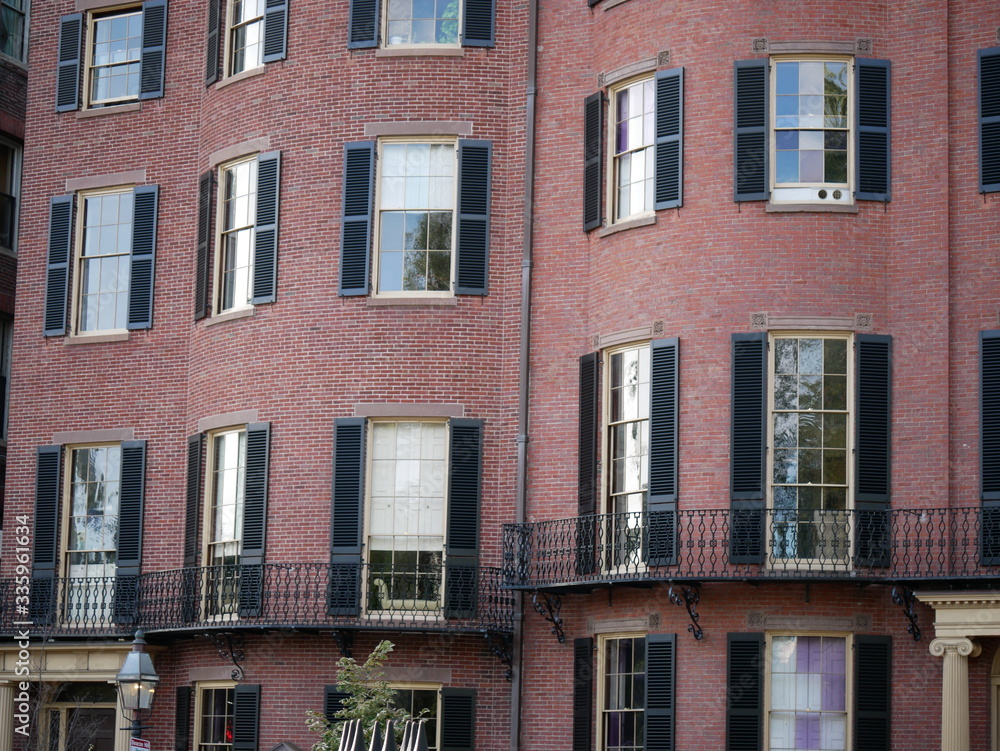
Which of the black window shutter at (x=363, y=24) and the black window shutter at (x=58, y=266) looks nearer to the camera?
the black window shutter at (x=363, y=24)

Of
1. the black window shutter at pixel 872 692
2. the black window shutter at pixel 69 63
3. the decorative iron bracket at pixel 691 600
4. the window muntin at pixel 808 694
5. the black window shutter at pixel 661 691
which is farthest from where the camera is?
the black window shutter at pixel 69 63

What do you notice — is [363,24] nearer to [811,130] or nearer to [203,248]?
[203,248]

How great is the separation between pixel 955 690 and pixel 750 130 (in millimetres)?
8222

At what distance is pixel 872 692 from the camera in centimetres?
2356

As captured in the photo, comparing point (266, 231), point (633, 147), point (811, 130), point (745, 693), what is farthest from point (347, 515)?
point (811, 130)

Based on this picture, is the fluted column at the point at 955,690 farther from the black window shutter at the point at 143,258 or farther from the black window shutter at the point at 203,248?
the black window shutter at the point at 143,258

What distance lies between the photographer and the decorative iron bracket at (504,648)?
2619 centimetres

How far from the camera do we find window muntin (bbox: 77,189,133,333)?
30766mm

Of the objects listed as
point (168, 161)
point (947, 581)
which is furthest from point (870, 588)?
point (168, 161)

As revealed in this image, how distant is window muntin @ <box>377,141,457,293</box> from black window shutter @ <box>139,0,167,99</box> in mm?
5326

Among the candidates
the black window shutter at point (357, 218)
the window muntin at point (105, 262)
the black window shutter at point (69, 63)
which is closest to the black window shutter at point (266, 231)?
the black window shutter at point (357, 218)

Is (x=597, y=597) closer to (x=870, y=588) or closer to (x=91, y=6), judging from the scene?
(x=870, y=588)

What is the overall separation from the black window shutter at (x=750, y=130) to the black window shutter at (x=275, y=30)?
308 inches

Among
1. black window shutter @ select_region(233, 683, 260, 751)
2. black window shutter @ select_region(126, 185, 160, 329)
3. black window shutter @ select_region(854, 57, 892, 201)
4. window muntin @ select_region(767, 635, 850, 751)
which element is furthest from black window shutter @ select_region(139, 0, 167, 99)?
window muntin @ select_region(767, 635, 850, 751)
